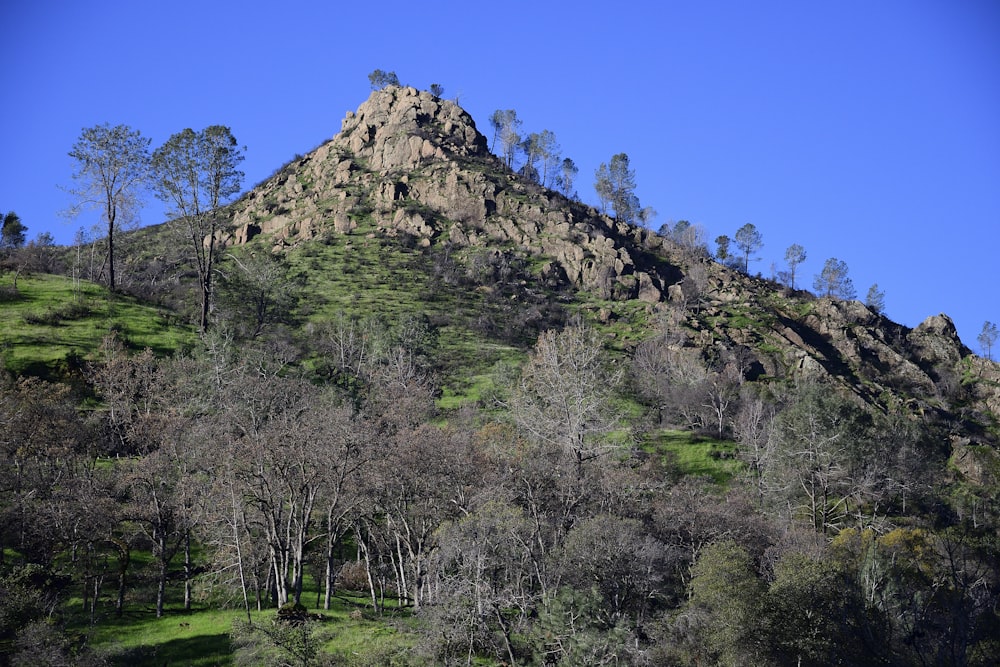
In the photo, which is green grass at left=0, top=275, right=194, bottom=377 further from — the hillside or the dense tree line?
the dense tree line

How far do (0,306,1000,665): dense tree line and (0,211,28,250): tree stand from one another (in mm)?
71457

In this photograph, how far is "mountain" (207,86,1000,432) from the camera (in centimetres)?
13050

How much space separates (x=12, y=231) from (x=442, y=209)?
8081cm

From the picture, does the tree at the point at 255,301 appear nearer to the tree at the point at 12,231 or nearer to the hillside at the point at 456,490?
the hillside at the point at 456,490

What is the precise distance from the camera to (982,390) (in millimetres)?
133250

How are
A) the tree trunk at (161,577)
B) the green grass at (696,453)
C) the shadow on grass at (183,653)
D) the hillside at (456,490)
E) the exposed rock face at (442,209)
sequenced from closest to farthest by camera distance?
the shadow on grass at (183,653) → the hillside at (456,490) → the tree trunk at (161,577) → the green grass at (696,453) → the exposed rock face at (442,209)

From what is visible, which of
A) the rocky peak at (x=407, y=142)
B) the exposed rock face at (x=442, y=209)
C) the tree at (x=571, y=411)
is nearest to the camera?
the tree at (x=571, y=411)

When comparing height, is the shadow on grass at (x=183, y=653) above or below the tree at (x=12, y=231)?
below

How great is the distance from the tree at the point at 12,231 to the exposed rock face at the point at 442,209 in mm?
46320

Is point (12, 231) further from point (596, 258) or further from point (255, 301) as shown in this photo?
point (596, 258)

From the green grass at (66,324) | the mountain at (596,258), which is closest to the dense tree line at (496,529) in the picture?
the green grass at (66,324)

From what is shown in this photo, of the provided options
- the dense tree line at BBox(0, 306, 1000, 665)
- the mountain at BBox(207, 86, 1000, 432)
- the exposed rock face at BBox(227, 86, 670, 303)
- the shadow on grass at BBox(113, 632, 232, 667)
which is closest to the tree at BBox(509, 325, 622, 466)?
the dense tree line at BBox(0, 306, 1000, 665)

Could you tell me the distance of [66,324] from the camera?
78.6 metres

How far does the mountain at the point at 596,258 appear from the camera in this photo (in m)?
130
